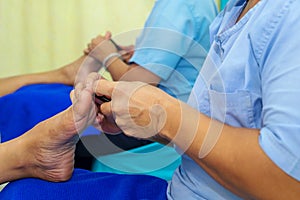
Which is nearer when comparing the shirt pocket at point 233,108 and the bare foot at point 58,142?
the shirt pocket at point 233,108

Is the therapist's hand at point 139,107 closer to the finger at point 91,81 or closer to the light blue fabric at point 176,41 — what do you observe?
the finger at point 91,81

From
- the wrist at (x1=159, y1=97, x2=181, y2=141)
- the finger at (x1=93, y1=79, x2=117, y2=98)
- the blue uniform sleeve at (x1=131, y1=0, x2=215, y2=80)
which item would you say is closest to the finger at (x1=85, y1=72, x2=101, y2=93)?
the finger at (x1=93, y1=79, x2=117, y2=98)

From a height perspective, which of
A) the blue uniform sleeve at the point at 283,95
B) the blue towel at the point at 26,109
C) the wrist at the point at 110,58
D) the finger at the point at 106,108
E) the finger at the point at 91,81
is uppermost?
the blue uniform sleeve at the point at 283,95

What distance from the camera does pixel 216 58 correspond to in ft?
2.55

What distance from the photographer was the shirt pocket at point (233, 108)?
2.18 feet

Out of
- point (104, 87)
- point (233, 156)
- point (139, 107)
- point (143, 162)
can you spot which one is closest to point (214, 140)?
point (233, 156)

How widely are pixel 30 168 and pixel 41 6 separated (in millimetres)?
1358

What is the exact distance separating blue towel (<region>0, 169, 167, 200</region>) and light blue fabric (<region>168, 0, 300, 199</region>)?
0.19 feet

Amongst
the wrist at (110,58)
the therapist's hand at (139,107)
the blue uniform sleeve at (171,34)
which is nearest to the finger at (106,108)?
the therapist's hand at (139,107)

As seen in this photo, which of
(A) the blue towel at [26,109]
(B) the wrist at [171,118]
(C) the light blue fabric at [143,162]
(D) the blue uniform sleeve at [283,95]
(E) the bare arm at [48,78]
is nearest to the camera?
(D) the blue uniform sleeve at [283,95]

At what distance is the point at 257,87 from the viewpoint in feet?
2.14

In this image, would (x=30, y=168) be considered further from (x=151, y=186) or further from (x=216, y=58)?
(x=216, y=58)

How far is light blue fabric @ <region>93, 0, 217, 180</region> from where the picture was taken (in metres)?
1.28

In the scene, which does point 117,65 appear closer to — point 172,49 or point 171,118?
point 172,49
